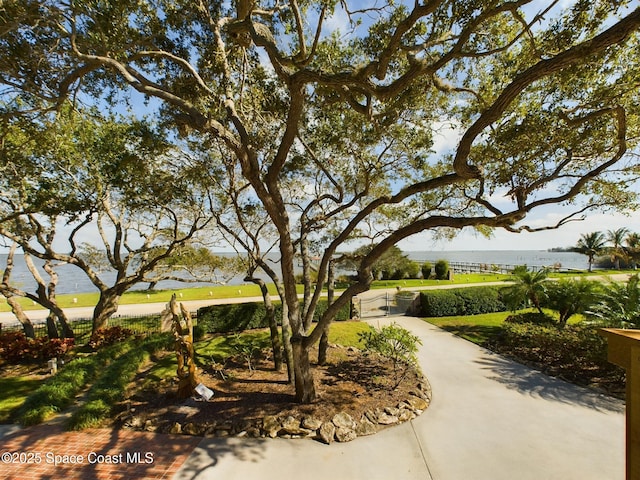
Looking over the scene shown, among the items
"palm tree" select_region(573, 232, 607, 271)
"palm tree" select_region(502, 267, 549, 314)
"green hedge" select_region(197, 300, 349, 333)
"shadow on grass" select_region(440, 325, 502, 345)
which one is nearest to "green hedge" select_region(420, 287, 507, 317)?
"shadow on grass" select_region(440, 325, 502, 345)

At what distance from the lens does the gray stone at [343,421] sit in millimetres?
5496

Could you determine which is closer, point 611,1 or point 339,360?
point 611,1

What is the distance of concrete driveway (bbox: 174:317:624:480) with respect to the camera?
4449 mm

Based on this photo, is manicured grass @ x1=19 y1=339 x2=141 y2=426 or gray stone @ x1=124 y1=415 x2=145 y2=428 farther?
manicured grass @ x1=19 y1=339 x2=141 y2=426

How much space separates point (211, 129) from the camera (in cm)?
482

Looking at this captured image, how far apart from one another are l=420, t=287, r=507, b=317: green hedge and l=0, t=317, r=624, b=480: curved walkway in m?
8.35

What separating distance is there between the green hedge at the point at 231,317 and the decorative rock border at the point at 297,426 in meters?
6.76

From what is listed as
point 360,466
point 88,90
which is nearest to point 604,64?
point 360,466

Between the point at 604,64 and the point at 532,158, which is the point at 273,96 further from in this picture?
the point at 604,64

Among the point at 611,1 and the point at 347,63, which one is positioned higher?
the point at 347,63

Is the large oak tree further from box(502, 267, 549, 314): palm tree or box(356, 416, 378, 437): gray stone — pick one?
box(502, 267, 549, 314): palm tree

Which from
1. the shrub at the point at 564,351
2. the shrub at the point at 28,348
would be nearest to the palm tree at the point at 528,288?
the shrub at the point at 564,351

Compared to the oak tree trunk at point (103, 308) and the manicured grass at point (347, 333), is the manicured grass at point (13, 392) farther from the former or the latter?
the manicured grass at point (347, 333)

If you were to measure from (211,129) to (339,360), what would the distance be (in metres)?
7.35
